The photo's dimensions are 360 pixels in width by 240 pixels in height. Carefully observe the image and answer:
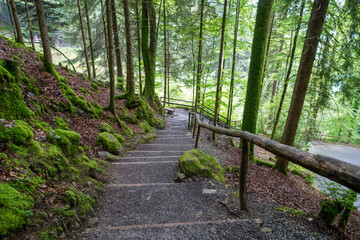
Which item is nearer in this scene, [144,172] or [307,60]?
[144,172]

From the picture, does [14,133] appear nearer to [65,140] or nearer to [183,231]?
[65,140]

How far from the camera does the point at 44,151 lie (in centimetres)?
304

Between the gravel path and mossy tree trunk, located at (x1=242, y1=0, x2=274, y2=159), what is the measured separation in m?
4.20

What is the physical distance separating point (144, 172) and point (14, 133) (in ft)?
9.28

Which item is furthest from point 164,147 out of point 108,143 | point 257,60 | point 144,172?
point 257,60

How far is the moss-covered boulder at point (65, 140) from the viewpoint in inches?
140

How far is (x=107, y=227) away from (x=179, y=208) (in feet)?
4.05

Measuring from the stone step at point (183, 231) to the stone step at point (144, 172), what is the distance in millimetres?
1739

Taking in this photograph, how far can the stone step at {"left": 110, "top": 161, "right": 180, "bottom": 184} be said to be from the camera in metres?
4.19

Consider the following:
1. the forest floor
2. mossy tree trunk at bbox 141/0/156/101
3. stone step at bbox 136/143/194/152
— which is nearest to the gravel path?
the forest floor

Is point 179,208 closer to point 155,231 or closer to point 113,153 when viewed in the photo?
point 155,231

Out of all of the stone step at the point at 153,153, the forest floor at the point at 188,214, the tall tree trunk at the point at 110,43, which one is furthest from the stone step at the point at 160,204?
the tall tree trunk at the point at 110,43

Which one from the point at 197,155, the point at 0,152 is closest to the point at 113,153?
the point at 197,155

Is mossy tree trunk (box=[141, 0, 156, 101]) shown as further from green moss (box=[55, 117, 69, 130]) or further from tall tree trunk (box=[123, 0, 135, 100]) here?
green moss (box=[55, 117, 69, 130])
